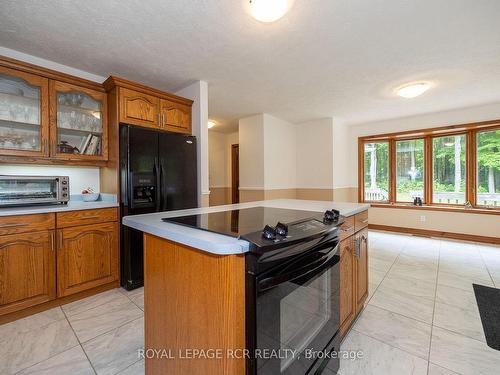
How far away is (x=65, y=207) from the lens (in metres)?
2.17

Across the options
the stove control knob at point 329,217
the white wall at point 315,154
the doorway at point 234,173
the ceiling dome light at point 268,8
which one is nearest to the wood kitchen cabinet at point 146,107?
the ceiling dome light at point 268,8

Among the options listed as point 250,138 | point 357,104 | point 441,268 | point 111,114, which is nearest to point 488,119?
point 357,104

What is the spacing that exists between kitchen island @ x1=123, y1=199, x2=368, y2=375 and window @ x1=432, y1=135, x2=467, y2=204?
17.7 ft

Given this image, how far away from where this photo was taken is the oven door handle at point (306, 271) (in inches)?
32.8

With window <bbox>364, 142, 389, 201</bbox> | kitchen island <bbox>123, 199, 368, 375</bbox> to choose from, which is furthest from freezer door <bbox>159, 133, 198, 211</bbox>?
window <bbox>364, 142, 389, 201</bbox>

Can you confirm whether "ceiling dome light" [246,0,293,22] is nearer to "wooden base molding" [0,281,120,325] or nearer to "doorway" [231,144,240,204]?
"wooden base molding" [0,281,120,325]

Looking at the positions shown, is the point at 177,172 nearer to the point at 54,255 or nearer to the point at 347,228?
the point at 54,255

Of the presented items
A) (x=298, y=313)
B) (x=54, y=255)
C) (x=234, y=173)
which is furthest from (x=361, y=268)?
(x=234, y=173)

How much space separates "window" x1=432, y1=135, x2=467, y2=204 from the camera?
4.40 metres

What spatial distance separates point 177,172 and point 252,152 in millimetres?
2157

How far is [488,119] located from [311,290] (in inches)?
200

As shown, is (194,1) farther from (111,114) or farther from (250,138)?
(250,138)

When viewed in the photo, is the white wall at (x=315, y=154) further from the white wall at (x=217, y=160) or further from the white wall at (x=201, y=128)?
the white wall at (x=201, y=128)

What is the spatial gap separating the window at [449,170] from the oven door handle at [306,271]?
4716 millimetres
